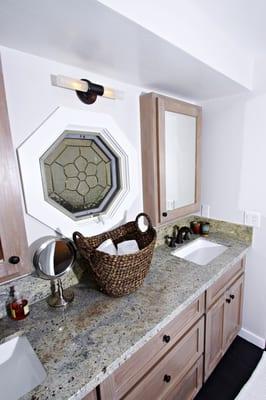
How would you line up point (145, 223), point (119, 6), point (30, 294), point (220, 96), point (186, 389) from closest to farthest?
1. point (119, 6)
2. point (30, 294)
3. point (186, 389)
4. point (145, 223)
5. point (220, 96)

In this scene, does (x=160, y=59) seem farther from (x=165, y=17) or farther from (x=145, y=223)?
(x=145, y=223)

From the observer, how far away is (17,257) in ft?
2.64

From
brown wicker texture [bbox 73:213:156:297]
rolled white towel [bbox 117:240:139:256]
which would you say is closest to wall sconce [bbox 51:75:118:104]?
brown wicker texture [bbox 73:213:156:297]

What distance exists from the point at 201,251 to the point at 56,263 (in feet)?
4.02

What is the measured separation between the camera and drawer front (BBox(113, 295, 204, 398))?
806 mm

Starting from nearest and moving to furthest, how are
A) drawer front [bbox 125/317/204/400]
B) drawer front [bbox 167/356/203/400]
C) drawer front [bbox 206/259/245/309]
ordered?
1. drawer front [bbox 125/317/204/400]
2. drawer front [bbox 167/356/203/400]
3. drawer front [bbox 206/259/245/309]

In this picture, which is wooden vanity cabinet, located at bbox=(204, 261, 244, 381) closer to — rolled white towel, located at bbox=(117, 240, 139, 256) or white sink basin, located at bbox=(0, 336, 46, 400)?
rolled white towel, located at bbox=(117, 240, 139, 256)

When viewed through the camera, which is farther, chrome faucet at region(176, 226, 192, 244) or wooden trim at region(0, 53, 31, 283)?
chrome faucet at region(176, 226, 192, 244)

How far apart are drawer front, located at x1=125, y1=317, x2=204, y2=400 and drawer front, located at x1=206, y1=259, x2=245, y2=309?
0.14 meters

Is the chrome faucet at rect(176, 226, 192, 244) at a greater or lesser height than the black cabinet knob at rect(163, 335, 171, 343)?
greater

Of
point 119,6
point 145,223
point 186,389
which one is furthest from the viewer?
point 145,223

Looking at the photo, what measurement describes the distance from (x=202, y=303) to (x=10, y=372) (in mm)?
967

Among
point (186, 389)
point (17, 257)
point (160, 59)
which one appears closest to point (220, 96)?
point (160, 59)

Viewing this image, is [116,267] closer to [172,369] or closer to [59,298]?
[59,298]
